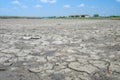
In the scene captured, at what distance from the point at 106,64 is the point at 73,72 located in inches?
30.5

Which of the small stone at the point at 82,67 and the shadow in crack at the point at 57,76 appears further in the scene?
the small stone at the point at 82,67

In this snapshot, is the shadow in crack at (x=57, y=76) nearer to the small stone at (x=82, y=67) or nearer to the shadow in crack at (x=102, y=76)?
the small stone at (x=82, y=67)

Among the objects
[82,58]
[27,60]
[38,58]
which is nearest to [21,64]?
[27,60]

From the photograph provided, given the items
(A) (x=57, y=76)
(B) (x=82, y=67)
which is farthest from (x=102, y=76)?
(A) (x=57, y=76)

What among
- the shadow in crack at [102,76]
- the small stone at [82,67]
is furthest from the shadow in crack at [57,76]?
the shadow in crack at [102,76]

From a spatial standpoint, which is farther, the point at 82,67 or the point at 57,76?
the point at 82,67

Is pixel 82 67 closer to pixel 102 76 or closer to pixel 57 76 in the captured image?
pixel 102 76

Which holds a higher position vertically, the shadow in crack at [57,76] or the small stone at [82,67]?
the small stone at [82,67]

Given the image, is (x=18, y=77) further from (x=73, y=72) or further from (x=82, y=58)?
(x=82, y=58)

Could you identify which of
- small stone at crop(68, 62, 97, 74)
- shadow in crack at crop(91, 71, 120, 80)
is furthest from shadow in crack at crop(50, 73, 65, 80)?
shadow in crack at crop(91, 71, 120, 80)

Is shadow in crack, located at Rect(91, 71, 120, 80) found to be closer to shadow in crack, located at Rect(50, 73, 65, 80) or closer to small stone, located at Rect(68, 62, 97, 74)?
small stone, located at Rect(68, 62, 97, 74)

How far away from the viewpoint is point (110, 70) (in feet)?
9.14

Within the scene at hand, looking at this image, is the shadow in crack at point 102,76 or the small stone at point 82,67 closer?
the shadow in crack at point 102,76

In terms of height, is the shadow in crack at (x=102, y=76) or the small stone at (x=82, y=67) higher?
the small stone at (x=82, y=67)
